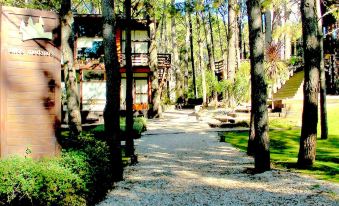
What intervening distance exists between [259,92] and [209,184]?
277 cm

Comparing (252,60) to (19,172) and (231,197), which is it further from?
(19,172)

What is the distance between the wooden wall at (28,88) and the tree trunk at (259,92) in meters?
5.12

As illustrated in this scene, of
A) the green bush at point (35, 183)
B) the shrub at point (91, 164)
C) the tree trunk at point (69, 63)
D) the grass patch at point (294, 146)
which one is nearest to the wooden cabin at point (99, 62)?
the grass patch at point (294, 146)

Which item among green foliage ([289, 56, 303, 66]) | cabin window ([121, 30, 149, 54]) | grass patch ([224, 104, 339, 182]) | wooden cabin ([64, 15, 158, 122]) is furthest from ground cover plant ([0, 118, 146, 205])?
cabin window ([121, 30, 149, 54])

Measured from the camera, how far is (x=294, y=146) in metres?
14.1

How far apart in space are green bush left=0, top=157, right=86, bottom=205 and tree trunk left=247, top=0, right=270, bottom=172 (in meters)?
5.29

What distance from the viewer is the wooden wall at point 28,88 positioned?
21.3ft

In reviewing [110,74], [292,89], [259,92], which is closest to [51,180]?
[110,74]

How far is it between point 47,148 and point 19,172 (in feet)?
4.94

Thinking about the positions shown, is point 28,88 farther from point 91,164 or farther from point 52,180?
point 52,180

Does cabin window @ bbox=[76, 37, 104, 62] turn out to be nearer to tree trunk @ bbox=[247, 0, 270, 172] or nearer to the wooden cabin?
the wooden cabin

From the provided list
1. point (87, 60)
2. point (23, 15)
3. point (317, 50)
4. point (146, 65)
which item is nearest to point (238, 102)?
point (146, 65)

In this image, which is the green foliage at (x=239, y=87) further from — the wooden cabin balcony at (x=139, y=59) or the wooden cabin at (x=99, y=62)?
the wooden cabin balcony at (x=139, y=59)

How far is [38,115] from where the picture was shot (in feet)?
22.2
